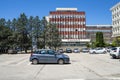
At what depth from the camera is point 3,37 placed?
81.8 metres

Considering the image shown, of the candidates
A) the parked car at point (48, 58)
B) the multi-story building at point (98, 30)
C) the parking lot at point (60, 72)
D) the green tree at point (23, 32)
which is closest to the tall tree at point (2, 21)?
the green tree at point (23, 32)

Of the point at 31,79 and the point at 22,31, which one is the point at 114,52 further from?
the point at 22,31

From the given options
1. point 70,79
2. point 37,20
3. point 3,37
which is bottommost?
point 70,79

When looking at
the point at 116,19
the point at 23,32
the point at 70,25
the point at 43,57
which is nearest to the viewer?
the point at 43,57

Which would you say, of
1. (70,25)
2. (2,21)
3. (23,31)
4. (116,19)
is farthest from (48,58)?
(70,25)

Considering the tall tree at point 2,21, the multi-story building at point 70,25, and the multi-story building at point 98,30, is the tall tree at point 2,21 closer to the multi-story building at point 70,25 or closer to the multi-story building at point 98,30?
the multi-story building at point 70,25

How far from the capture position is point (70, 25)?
419 ft

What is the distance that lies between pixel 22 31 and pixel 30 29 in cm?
496

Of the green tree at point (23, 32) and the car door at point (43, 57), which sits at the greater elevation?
the green tree at point (23, 32)

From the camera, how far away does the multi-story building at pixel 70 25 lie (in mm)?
123375

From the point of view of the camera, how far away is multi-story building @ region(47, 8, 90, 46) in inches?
4857

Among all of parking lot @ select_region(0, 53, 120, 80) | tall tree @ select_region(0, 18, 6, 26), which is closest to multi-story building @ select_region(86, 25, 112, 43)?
tall tree @ select_region(0, 18, 6, 26)

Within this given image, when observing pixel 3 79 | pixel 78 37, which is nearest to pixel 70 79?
pixel 3 79

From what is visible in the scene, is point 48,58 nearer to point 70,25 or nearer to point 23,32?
point 23,32
